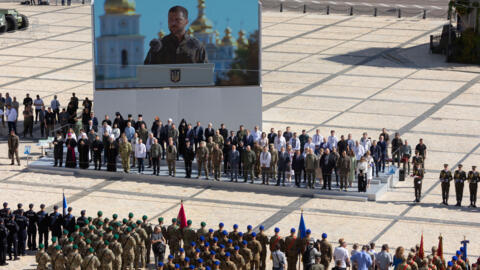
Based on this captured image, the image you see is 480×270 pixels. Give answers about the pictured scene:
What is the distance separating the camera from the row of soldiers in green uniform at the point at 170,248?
22234 mm

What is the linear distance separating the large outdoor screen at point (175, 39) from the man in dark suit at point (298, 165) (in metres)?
5.13

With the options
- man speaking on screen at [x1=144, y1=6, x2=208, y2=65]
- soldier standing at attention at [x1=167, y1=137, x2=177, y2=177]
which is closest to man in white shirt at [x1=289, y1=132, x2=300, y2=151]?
soldier standing at attention at [x1=167, y1=137, x2=177, y2=177]

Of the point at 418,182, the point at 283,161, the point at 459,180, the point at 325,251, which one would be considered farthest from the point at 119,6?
the point at 325,251

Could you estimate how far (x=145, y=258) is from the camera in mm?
24656

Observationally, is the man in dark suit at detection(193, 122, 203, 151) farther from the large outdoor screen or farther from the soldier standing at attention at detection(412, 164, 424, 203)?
the soldier standing at attention at detection(412, 164, 424, 203)

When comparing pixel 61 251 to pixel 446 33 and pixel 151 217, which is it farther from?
pixel 446 33

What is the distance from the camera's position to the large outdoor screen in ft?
112

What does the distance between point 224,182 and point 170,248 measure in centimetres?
737

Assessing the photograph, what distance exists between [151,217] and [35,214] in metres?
4.15

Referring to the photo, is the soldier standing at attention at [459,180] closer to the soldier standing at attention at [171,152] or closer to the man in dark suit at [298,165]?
the man in dark suit at [298,165]

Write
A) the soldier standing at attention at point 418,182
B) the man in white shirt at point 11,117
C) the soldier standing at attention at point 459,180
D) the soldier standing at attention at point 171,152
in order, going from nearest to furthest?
the soldier standing at attention at point 459,180, the soldier standing at attention at point 418,182, the soldier standing at attention at point 171,152, the man in white shirt at point 11,117

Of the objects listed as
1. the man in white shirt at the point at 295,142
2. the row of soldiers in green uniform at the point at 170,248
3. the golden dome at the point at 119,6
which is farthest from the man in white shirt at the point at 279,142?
the row of soldiers in green uniform at the point at 170,248

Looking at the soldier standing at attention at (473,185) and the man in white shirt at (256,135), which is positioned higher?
the man in white shirt at (256,135)

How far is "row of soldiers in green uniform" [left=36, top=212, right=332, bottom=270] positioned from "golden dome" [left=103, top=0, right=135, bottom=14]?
37.9ft
